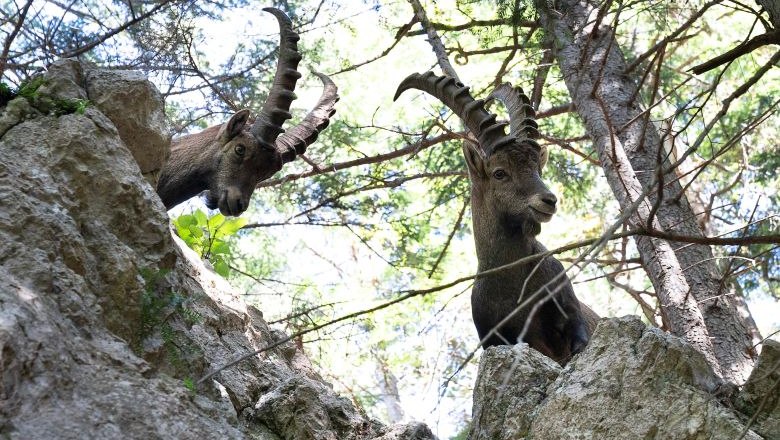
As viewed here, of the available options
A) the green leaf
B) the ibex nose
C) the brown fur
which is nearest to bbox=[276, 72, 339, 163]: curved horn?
the green leaf

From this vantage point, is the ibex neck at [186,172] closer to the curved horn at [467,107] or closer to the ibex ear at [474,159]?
the curved horn at [467,107]

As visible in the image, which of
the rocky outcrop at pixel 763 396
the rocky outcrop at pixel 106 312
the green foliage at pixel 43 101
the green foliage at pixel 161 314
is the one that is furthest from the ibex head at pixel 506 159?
the green foliage at pixel 43 101

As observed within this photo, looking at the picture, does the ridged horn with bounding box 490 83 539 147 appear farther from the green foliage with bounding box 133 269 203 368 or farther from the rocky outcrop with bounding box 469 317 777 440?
the green foliage with bounding box 133 269 203 368

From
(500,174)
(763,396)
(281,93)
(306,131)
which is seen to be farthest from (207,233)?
(763,396)

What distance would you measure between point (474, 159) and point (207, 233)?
8.61ft

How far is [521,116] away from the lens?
885 centimetres

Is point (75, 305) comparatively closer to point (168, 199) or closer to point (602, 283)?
point (168, 199)

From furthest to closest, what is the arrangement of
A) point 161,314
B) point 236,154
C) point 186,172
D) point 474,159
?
point 236,154 < point 186,172 < point 474,159 < point 161,314

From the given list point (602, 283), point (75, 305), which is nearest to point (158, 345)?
point (75, 305)

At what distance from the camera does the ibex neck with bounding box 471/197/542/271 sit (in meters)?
8.49

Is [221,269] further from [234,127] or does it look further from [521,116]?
[521,116]

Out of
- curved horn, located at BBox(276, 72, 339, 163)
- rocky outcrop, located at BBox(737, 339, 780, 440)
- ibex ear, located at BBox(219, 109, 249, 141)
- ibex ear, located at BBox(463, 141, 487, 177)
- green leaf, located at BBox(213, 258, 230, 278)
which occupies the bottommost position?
rocky outcrop, located at BBox(737, 339, 780, 440)

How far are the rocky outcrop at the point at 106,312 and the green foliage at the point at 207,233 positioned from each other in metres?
1.57

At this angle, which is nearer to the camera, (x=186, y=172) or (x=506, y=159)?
(x=506, y=159)
